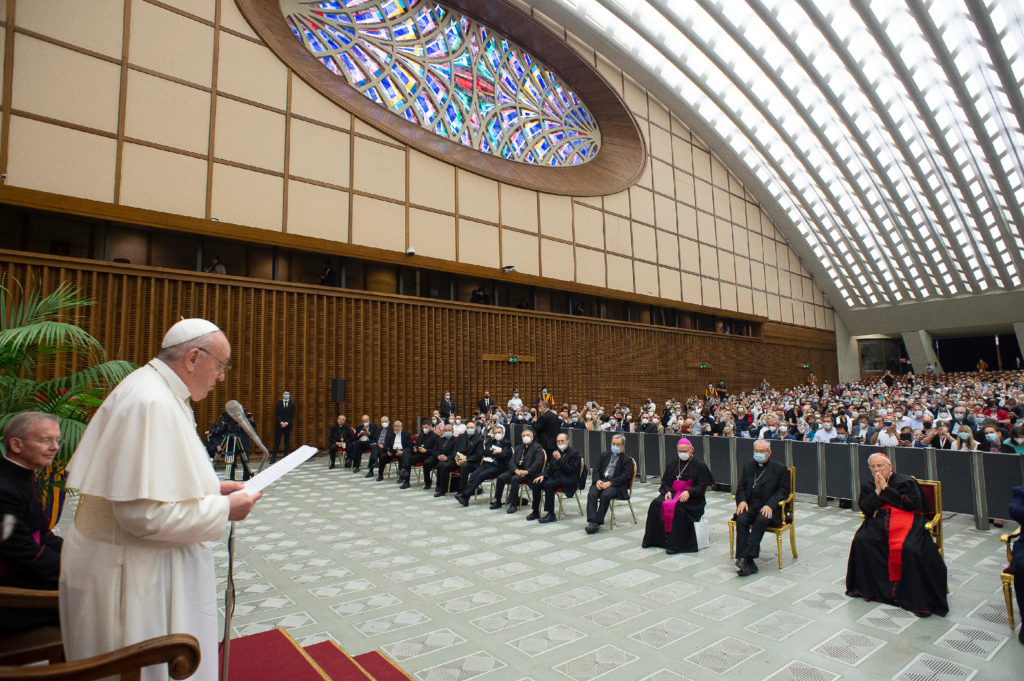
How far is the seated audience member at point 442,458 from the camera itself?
30.4 feet

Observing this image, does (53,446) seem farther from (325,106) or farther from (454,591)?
(325,106)

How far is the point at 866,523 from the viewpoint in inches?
180

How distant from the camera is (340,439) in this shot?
12.5 metres

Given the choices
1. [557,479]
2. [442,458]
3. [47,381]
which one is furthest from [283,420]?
[47,381]

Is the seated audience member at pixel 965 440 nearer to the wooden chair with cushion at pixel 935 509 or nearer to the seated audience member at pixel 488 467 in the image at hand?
the wooden chair with cushion at pixel 935 509

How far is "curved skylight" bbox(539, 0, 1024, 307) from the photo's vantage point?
17.1m

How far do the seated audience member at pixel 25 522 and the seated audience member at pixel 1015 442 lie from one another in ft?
30.8

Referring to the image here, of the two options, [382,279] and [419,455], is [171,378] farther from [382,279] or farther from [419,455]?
[382,279]

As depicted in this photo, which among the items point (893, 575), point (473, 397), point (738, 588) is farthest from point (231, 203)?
point (893, 575)

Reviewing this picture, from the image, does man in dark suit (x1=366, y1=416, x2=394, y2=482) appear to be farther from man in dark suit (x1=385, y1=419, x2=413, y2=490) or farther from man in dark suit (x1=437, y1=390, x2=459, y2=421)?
man in dark suit (x1=437, y1=390, x2=459, y2=421)

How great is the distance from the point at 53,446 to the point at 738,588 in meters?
4.80

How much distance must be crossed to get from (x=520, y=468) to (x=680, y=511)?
2.79 meters

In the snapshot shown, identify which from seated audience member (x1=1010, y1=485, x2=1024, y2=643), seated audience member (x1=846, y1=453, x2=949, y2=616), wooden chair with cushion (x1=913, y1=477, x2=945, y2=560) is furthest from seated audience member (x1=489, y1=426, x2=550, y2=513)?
seated audience member (x1=1010, y1=485, x2=1024, y2=643)

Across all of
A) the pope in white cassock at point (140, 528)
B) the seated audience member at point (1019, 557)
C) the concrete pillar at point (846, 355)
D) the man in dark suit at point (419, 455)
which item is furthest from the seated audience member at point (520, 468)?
the concrete pillar at point (846, 355)
